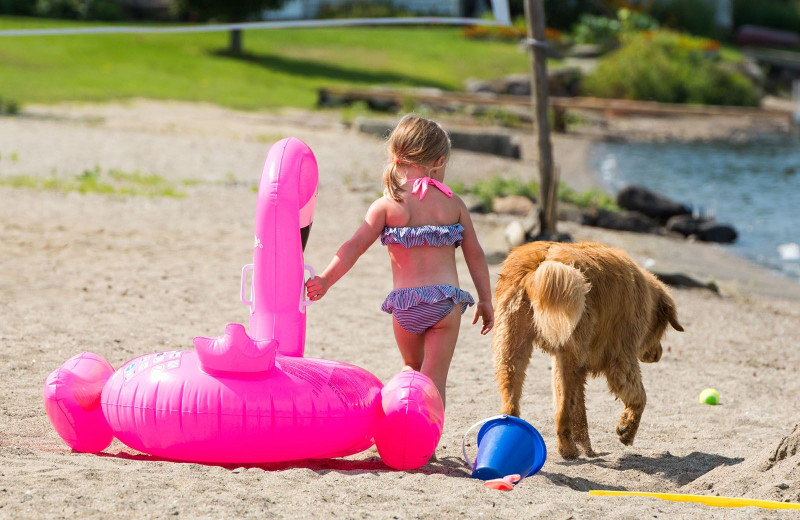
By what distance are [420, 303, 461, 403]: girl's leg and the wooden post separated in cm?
623

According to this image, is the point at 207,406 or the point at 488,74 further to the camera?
the point at 488,74

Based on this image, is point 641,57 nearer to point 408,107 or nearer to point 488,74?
point 488,74

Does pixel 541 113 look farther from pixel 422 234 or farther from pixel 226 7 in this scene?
pixel 226 7

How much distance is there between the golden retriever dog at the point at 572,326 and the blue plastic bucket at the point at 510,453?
0.40 m

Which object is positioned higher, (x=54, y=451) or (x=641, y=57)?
(x=641, y=57)

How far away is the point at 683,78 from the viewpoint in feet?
103

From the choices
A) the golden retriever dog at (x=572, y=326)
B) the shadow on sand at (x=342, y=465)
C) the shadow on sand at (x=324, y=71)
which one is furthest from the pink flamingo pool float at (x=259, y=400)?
the shadow on sand at (x=324, y=71)

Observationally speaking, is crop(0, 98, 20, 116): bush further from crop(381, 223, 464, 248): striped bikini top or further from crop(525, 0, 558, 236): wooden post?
crop(381, 223, 464, 248): striped bikini top

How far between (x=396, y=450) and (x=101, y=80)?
75.2 ft

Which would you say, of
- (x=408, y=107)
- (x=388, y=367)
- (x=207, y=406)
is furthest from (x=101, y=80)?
(x=207, y=406)

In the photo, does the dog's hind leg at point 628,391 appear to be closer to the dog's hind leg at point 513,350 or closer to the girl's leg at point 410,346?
the dog's hind leg at point 513,350

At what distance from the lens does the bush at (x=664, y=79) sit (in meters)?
31.3

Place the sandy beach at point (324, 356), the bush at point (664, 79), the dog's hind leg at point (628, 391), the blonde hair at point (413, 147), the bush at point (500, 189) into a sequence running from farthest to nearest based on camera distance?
the bush at point (664, 79), the bush at point (500, 189), the dog's hind leg at point (628, 391), the blonde hair at point (413, 147), the sandy beach at point (324, 356)

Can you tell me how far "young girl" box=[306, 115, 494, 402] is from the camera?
467 centimetres
